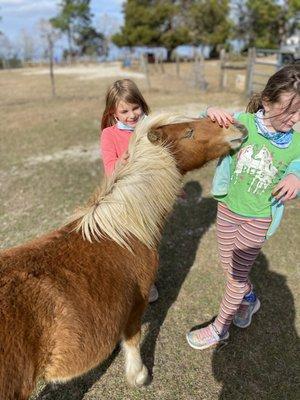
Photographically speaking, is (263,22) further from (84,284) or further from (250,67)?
(84,284)

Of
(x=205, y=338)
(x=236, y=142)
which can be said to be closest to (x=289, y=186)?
(x=236, y=142)

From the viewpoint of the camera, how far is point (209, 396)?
2586 millimetres

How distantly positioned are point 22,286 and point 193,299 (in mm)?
2155

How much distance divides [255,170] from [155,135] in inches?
27.1

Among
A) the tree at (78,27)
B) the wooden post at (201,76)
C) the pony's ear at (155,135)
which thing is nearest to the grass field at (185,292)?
the pony's ear at (155,135)

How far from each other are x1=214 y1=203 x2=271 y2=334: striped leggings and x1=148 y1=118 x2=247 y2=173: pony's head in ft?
1.59

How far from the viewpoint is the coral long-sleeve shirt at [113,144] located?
9.22 feet

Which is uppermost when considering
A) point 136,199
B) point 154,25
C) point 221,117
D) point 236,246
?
point 154,25

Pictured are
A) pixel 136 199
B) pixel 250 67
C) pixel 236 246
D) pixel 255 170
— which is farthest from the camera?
pixel 250 67

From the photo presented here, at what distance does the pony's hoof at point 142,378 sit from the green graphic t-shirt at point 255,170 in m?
1.35

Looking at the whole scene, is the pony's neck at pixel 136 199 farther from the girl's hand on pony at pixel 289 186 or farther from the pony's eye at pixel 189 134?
the girl's hand on pony at pixel 289 186

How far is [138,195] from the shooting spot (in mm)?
2219

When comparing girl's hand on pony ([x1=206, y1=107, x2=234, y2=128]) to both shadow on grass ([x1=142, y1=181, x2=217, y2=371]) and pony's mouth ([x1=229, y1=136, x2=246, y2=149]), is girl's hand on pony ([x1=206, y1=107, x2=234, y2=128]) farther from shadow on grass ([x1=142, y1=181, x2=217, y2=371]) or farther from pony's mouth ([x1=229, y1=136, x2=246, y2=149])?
shadow on grass ([x1=142, y1=181, x2=217, y2=371])

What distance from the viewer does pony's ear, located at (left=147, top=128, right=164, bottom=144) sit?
7.43 feet
